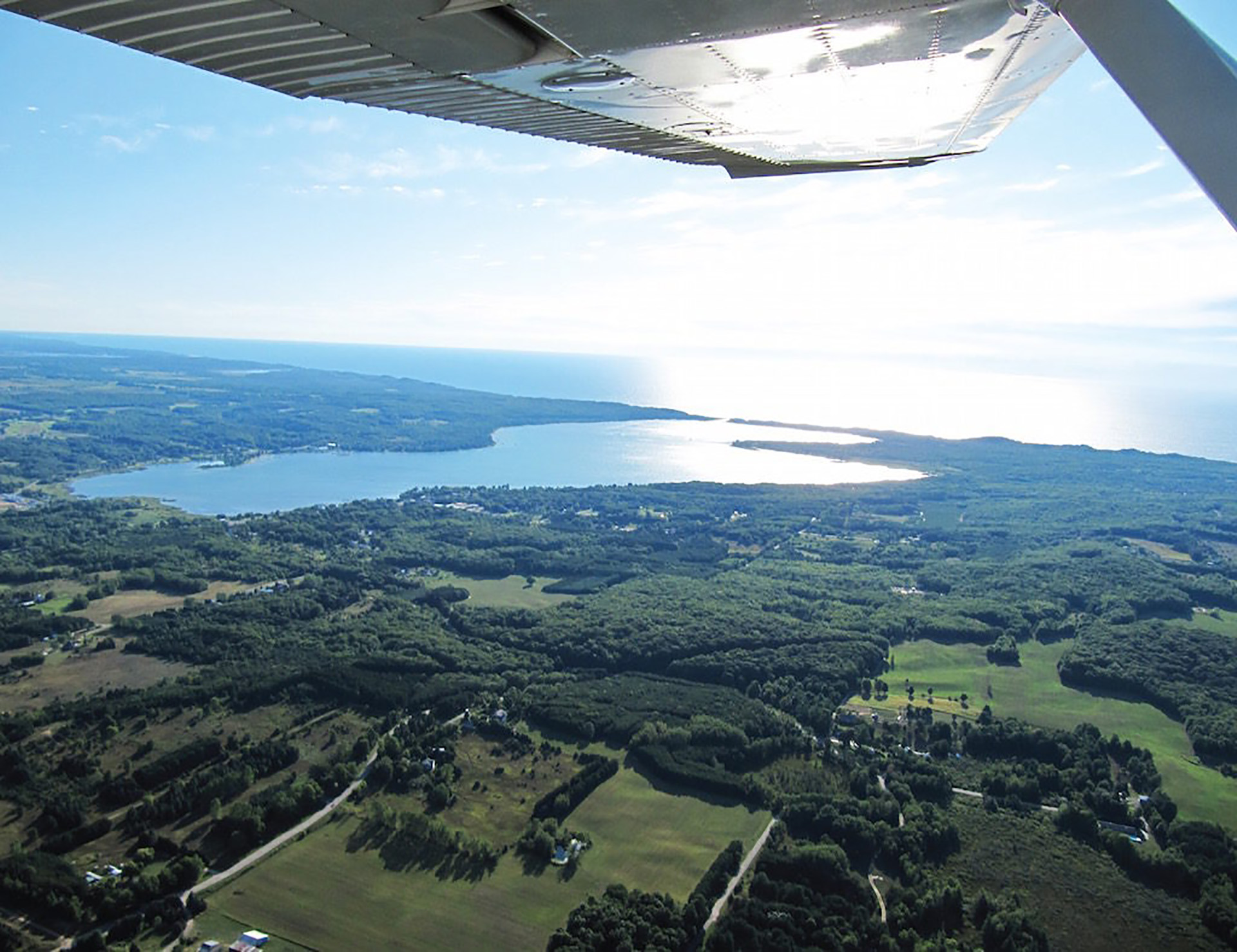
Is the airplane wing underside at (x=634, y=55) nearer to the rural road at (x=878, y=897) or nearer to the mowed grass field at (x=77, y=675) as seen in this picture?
the rural road at (x=878, y=897)

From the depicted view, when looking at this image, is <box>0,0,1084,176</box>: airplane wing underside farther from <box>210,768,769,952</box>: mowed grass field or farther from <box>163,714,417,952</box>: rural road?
<box>163,714,417,952</box>: rural road

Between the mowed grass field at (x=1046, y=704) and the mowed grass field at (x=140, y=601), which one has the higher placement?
the mowed grass field at (x=1046, y=704)

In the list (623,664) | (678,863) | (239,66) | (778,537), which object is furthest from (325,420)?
(239,66)

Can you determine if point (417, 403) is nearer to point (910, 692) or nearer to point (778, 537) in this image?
point (778, 537)

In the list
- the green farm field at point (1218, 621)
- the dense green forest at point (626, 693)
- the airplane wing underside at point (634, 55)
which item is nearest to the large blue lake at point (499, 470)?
the dense green forest at point (626, 693)

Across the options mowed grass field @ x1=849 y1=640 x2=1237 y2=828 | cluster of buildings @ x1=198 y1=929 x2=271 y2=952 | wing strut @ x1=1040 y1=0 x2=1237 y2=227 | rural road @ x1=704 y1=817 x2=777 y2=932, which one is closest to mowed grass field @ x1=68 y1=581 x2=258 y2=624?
cluster of buildings @ x1=198 y1=929 x2=271 y2=952
